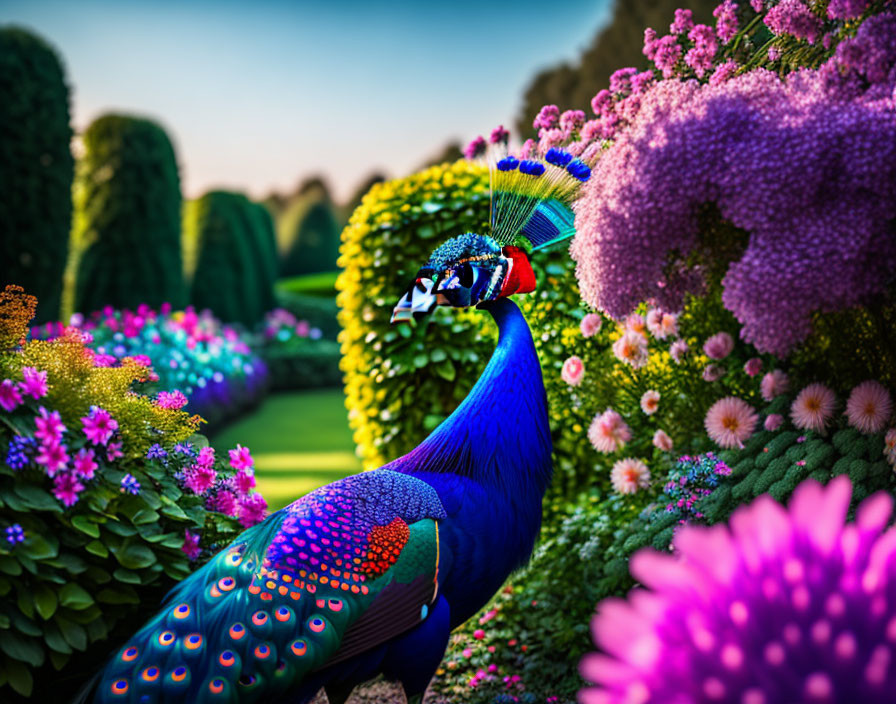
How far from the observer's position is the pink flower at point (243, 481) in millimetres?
3010

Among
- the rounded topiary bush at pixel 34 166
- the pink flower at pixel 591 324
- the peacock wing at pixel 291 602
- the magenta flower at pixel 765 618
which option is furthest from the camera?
the rounded topiary bush at pixel 34 166

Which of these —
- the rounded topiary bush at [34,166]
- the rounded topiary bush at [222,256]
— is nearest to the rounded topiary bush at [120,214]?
the rounded topiary bush at [34,166]

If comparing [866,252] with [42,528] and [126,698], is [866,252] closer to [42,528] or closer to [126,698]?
[126,698]

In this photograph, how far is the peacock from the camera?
2039 mm

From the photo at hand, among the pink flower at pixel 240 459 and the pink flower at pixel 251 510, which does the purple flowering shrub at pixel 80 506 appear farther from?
the pink flower at pixel 240 459

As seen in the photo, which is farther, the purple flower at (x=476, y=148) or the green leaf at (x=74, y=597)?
the purple flower at (x=476, y=148)

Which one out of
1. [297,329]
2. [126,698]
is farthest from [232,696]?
[297,329]

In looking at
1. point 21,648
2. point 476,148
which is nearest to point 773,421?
point 476,148

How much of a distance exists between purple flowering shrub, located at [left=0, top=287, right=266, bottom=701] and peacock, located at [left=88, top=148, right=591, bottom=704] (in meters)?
0.29

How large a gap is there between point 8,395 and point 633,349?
257 cm

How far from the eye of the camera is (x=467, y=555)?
2.42 meters

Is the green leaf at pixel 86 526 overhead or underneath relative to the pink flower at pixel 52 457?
underneath

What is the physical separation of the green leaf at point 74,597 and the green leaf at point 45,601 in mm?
24

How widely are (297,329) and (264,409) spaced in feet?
12.0
